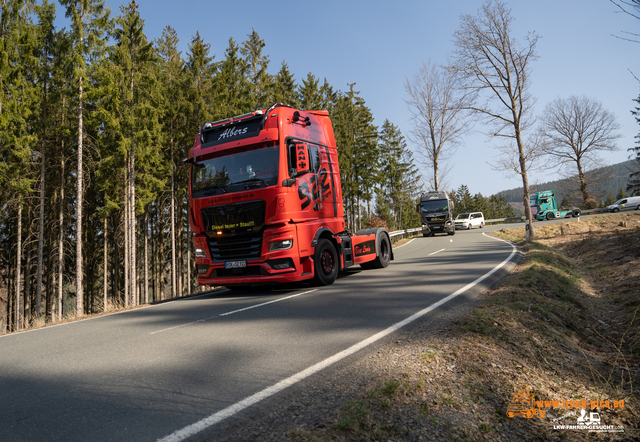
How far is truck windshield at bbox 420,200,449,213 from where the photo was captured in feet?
102

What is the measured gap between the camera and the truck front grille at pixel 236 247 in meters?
8.34

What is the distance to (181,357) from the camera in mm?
4383

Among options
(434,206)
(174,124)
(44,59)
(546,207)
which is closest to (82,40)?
(44,59)

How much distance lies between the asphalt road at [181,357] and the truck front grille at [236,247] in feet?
3.15

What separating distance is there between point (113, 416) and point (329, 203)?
7419 mm

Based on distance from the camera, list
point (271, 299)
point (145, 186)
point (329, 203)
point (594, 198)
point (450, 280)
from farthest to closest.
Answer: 1. point (594, 198)
2. point (145, 186)
3. point (329, 203)
4. point (450, 280)
5. point (271, 299)

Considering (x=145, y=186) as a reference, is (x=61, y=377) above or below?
below

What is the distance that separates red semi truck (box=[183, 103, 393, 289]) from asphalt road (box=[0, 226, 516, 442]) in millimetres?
771

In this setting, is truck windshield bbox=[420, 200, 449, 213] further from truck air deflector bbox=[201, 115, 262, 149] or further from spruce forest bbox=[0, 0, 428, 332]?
truck air deflector bbox=[201, 115, 262, 149]

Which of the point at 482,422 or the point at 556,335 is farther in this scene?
the point at 556,335

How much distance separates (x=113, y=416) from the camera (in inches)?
115

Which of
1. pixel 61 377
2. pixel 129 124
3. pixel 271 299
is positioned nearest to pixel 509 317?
pixel 271 299

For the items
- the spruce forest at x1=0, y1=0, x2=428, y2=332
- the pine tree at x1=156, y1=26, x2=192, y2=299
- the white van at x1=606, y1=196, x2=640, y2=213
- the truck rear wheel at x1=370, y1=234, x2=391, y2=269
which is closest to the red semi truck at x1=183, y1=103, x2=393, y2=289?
the truck rear wheel at x1=370, y1=234, x2=391, y2=269

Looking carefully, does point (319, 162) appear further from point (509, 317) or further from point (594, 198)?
point (594, 198)
